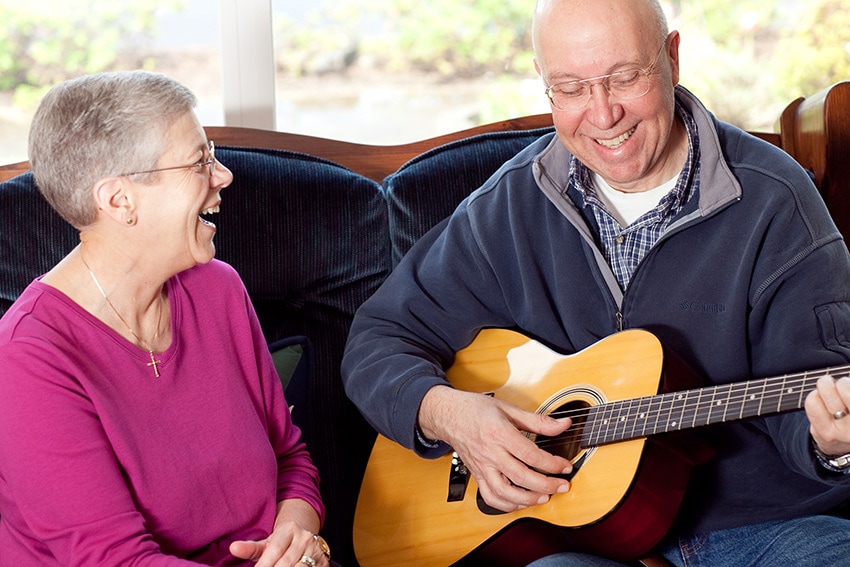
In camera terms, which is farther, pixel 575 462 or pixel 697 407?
pixel 575 462

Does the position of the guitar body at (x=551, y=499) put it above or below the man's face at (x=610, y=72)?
below

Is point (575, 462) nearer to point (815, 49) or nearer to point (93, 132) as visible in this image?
point (93, 132)

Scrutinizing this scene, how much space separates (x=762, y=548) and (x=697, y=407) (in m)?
0.36

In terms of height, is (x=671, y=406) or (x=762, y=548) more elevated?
(x=671, y=406)

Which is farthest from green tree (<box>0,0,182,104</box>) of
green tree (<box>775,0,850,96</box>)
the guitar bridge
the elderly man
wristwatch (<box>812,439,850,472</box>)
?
green tree (<box>775,0,850,96</box>)

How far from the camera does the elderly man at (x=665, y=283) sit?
63.6 inches

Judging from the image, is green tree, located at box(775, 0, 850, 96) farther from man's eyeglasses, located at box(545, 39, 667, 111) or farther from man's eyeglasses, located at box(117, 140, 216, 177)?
man's eyeglasses, located at box(117, 140, 216, 177)

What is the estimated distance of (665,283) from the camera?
1707 millimetres

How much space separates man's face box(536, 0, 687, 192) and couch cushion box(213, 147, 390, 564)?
57 cm

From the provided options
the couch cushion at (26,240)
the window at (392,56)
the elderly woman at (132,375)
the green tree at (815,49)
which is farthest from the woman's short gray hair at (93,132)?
the green tree at (815,49)

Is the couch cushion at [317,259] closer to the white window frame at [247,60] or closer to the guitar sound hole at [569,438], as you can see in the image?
the white window frame at [247,60]

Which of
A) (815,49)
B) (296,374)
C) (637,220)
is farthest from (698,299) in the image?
(815,49)

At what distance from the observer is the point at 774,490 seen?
1670 millimetres

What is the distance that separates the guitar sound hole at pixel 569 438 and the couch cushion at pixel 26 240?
1.02 m
